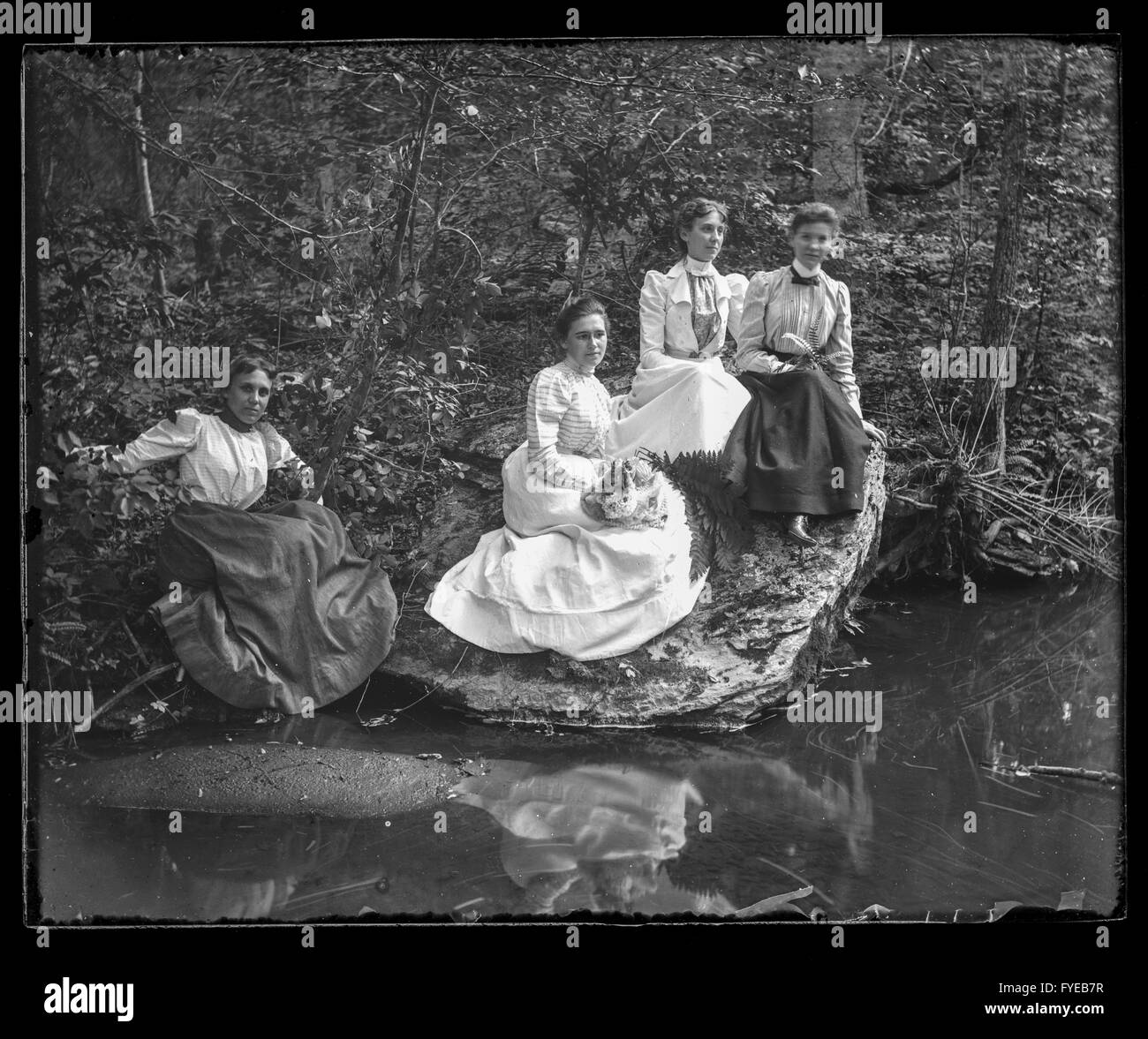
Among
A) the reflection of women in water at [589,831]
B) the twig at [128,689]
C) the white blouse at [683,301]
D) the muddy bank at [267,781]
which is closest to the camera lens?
the reflection of women in water at [589,831]

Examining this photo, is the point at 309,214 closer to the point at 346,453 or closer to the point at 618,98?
the point at 346,453

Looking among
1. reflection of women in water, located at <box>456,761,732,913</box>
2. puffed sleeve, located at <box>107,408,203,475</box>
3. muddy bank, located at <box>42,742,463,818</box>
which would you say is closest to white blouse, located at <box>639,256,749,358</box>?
reflection of women in water, located at <box>456,761,732,913</box>

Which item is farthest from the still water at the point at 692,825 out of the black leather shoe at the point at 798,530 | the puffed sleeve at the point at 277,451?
the puffed sleeve at the point at 277,451

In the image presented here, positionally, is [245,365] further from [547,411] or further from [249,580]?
[547,411]

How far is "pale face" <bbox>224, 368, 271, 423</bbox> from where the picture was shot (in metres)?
6.66

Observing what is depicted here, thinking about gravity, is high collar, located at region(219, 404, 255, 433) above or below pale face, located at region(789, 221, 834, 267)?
below

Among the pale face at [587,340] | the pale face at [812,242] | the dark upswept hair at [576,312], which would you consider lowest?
the pale face at [587,340]

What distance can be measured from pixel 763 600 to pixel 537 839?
149 cm

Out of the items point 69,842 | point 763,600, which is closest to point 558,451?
point 763,600

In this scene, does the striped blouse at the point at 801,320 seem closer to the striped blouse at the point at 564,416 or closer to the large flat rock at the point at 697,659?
the large flat rock at the point at 697,659

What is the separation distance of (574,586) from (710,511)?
0.73 metres

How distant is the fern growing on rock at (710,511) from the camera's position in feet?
21.8

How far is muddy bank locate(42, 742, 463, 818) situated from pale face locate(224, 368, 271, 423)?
5.01 ft

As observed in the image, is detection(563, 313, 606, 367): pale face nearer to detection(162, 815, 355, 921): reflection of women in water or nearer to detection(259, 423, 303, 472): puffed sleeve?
detection(259, 423, 303, 472): puffed sleeve
